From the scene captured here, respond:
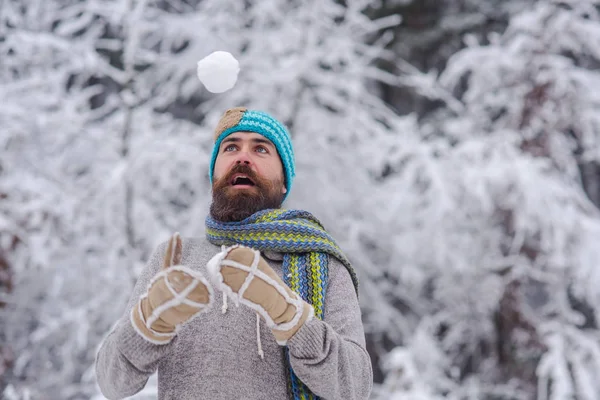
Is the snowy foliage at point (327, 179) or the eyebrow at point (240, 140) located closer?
the eyebrow at point (240, 140)

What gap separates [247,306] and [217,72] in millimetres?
705

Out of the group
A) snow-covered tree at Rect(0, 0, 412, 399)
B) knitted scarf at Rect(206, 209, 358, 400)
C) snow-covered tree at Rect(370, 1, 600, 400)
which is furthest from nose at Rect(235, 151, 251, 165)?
snow-covered tree at Rect(370, 1, 600, 400)

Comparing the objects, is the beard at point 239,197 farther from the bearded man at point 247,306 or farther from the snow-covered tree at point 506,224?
the snow-covered tree at point 506,224

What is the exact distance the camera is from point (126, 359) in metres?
1.33

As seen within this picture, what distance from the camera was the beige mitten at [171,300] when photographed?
3.71 feet

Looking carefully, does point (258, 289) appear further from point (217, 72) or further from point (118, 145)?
point (118, 145)

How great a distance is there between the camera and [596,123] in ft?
19.4

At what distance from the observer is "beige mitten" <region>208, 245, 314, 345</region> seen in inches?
45.3

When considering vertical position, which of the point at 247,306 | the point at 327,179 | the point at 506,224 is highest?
the point at 247,306

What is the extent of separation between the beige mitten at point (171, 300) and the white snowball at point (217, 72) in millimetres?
630

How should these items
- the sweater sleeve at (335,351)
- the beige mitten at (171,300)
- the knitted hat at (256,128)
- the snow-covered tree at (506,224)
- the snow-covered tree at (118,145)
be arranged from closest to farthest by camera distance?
the beige mitten at (171,300)
the sweater sleeve at (335,351)
the knitted hat at (256,128)
the snow-covered tree at (118,145)
the snow-covered tree at (506,224)

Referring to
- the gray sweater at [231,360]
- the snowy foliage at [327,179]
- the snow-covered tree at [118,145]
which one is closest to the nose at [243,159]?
the gray sweater at [231,360]

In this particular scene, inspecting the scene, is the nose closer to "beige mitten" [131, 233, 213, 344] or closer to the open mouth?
the open mouth

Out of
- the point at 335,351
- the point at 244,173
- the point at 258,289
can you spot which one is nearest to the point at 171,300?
the point at 258,289
